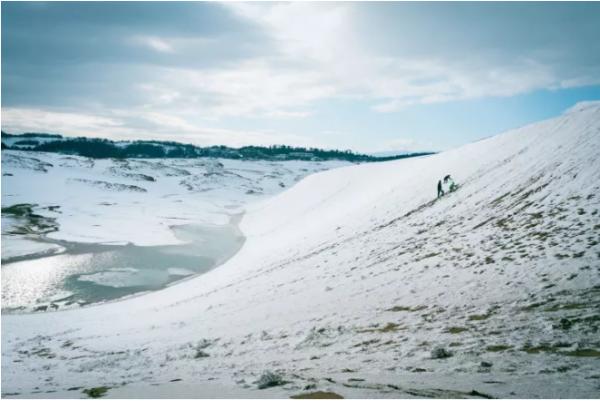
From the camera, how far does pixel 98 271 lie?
3644 cm

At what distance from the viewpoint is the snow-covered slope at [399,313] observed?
8.93 meters

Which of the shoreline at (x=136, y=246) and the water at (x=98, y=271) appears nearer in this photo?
the shoreline at (x=136, y=246)

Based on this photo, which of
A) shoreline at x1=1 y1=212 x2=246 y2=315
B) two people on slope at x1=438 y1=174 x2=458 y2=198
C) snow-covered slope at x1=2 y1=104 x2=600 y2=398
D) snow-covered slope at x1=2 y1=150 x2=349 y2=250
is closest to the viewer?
snow-covered slope at x1=2 y1=104 x2=600 y2=398

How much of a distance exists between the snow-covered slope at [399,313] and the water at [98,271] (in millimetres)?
3380

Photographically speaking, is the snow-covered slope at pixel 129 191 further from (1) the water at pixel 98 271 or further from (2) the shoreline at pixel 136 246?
(1) the water at pixel 98 271

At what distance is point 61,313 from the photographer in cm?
2581

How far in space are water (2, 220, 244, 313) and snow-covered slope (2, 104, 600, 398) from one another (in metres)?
3.38

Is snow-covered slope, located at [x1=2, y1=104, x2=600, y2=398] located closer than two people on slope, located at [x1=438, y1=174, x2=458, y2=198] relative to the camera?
Yes

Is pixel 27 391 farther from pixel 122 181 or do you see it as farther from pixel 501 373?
pixel 122 181

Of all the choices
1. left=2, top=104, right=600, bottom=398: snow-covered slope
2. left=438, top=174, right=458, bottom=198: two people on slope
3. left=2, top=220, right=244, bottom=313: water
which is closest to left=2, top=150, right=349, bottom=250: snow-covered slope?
left=2, top=220, right=244, bottom=313: water

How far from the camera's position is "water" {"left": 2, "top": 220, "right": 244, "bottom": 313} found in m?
29.5

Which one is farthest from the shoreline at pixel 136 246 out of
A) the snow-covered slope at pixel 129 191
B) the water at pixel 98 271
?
the snow-covered slope at pixel 129 191

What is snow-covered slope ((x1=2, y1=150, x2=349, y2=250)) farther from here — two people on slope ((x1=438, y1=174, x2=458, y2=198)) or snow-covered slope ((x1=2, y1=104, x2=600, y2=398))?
two people on slope ((x1=438, y1=174, x2=458, y2=198))

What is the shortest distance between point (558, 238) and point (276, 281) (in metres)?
15.0
